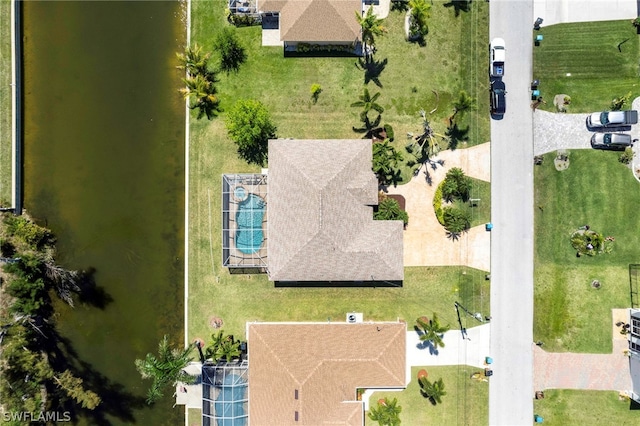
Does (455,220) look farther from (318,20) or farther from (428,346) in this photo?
(318,20)

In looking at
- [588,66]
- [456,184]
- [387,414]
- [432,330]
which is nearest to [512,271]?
[432,330]

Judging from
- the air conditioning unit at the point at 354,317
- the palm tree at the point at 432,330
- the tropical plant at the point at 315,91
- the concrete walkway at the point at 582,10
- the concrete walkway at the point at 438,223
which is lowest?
the palm tree at the point at 432,330

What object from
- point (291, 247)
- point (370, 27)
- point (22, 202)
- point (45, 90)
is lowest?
point (291, 247)

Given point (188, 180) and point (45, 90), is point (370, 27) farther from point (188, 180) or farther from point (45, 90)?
point (45, 90)

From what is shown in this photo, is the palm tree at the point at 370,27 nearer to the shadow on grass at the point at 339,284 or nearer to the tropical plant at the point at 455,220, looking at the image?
the tropical plant at the point at 455,220

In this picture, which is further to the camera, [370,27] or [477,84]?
[477,84]

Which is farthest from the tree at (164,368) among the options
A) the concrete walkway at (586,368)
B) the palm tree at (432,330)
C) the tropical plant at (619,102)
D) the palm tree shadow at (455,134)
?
the tropical plant at (619,102)

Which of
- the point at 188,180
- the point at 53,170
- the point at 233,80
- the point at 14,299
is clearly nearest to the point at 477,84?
the point at 233,80
